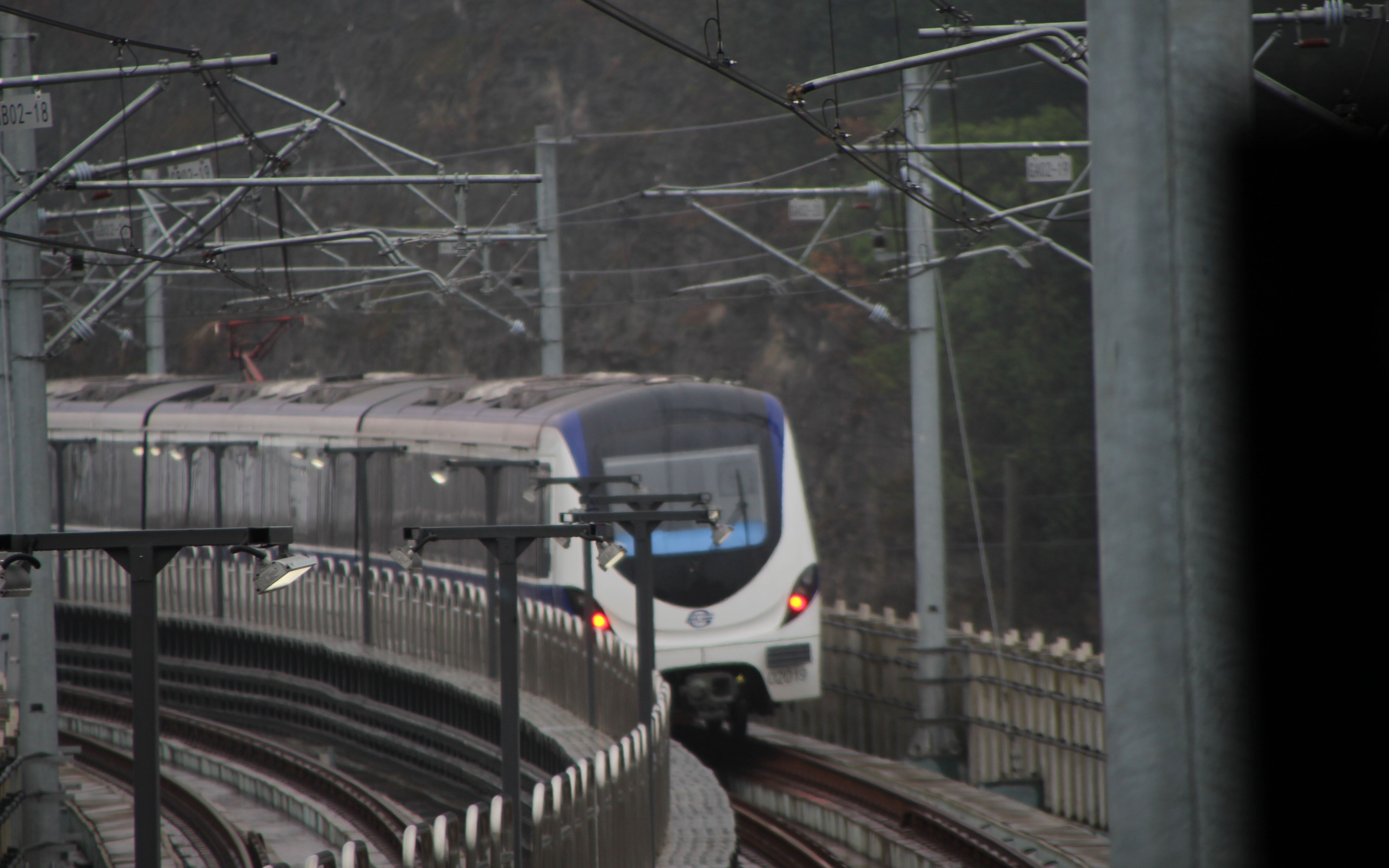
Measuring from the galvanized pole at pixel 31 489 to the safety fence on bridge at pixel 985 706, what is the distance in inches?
290

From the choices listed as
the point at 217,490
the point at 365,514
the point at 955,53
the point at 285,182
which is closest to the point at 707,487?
the point at 365,514

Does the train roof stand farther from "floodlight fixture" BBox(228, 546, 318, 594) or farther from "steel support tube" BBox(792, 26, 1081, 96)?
"floodlight fixture" BBox(228, 546, 318, 594)

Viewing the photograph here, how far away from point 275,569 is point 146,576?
48cm

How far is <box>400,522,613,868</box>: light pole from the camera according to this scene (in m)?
7.83

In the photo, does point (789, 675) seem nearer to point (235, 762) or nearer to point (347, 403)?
point (235, 762)

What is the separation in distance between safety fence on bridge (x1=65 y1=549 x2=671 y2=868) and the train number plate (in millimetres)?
2223

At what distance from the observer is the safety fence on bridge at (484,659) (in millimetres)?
7484

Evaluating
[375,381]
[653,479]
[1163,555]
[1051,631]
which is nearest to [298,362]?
[1051,631]

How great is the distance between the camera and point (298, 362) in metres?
47.6

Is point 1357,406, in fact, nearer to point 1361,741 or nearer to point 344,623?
point 1361,741

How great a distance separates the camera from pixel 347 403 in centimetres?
1861

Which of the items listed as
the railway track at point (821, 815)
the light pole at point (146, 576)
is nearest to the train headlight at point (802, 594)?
the railway track at point (821, 815)

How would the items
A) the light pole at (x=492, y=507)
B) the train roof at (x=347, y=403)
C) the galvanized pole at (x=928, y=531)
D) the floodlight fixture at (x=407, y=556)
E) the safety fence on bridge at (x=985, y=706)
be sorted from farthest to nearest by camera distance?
the train roof at (x=347, y=403) < the galvanized pole at (x=928, y=531) < the light pole at (x=492, y=507) < the safety fence on bridge at (x=985, y=706) < the floodlight fixture at (x=407, y=556)

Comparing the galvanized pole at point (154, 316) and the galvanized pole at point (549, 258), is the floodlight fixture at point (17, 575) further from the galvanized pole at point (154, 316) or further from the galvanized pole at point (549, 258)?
the galvanized pole at point (154, 316)
